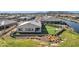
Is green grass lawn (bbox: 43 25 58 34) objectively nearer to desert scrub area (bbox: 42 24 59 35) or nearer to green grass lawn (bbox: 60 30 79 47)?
desert scrub area (bbox: 42 24 59 35)

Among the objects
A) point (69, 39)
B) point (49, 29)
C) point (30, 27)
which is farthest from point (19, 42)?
point (69, 39)

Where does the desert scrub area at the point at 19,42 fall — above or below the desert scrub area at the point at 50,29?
below

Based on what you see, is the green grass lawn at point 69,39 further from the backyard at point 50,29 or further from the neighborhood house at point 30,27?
the neighborhood house at point 30,27

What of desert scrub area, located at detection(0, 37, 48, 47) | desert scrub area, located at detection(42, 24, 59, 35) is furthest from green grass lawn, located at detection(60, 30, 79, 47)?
desert scrub area, located at detection(0, 37, 48, 47)

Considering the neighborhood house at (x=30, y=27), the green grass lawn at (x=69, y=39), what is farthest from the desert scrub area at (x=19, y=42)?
the green grass lawn at (x=69, y=39)

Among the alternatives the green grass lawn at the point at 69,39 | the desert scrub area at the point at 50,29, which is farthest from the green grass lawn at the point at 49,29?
the green grass lawn at the point at 69,39

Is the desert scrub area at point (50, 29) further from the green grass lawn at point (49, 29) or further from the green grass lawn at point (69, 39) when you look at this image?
the green grass lawn at point (69, 39)
